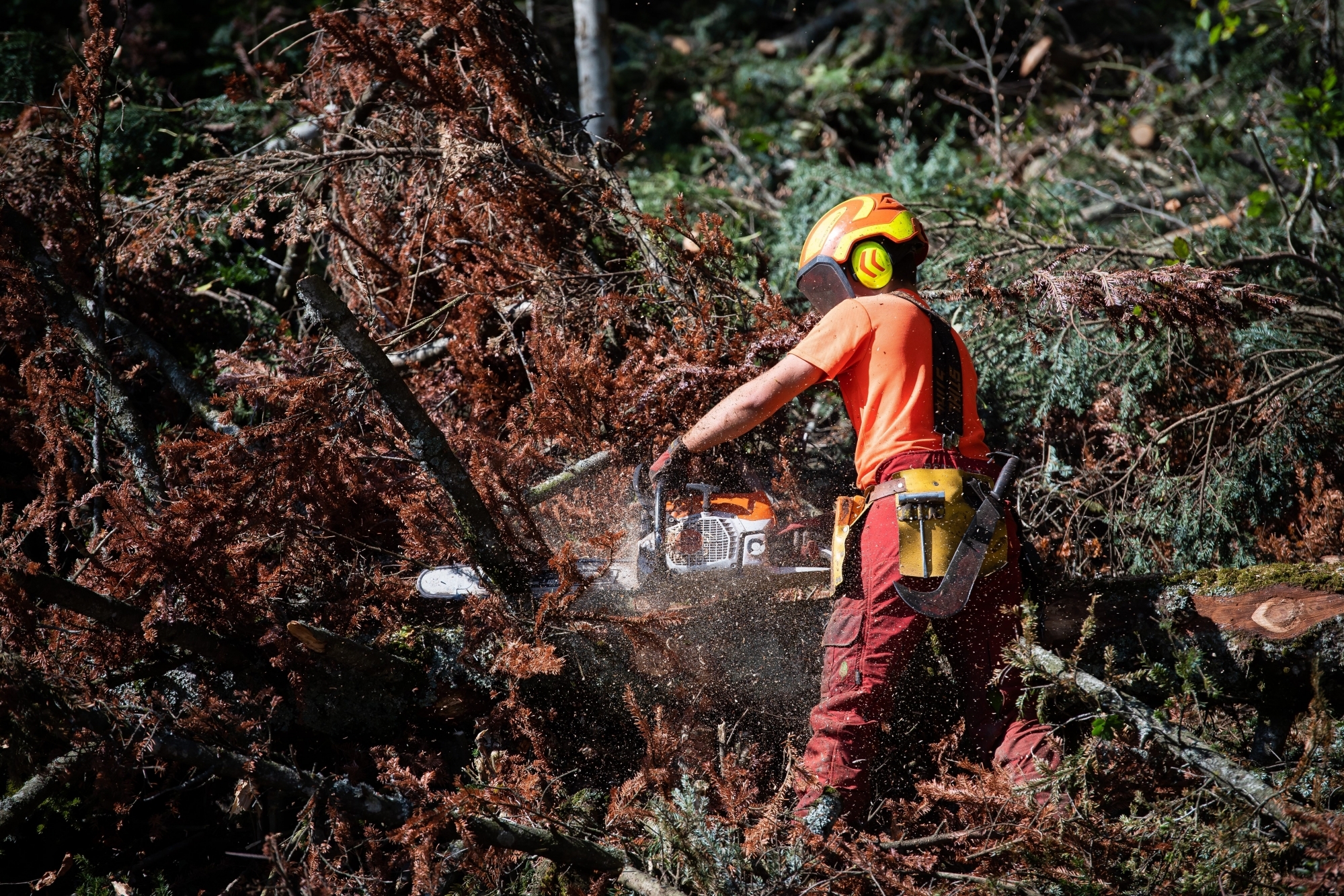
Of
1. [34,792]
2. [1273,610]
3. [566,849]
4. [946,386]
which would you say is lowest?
[566,849]

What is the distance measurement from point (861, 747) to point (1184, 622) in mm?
1261

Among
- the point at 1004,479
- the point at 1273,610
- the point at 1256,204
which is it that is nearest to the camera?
the point at 1004,479

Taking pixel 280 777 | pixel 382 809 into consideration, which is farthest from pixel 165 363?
pixel 382 809

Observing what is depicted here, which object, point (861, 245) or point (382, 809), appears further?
point (861, 245)

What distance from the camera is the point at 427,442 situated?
2.91 m

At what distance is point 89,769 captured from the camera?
279 centimetres

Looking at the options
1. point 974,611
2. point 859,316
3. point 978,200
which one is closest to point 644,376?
point 859,316

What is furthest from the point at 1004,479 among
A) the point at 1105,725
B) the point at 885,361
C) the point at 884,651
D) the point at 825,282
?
the point at 825,282

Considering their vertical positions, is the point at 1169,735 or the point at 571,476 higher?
the point at 571,476

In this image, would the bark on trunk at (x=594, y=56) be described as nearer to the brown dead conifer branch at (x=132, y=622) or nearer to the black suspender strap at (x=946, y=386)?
the black suspender strap at (x=946, y=386)

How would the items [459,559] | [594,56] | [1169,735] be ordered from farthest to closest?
[594,56], [459,559], [1169,735]

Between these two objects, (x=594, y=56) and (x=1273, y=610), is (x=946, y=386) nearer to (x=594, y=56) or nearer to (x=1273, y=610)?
(x=1273, y=610)

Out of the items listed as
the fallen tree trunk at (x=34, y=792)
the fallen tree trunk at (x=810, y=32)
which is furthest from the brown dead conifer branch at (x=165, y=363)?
the fallen tree trunk at (x=810, y=32)

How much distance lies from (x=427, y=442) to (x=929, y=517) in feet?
5.48
